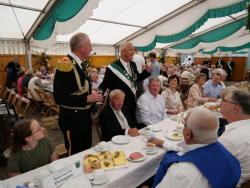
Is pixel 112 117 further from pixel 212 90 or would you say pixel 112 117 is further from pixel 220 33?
pixel 220 33

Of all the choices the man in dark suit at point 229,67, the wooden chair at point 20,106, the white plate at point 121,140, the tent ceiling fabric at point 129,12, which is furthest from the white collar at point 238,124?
the man in dark suit at point 229,67

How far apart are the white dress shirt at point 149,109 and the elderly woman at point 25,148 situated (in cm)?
165

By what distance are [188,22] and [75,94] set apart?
207 inches

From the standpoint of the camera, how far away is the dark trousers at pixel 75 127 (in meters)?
2.18

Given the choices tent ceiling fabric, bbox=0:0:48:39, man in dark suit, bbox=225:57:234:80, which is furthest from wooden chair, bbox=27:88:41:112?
man in dark suit, bbox=225:57:234:80

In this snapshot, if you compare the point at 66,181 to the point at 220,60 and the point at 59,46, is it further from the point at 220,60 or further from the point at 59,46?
the point at 220,60

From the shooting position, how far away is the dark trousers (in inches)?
85.8

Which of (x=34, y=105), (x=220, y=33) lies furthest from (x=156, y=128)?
(x=220, y=33)

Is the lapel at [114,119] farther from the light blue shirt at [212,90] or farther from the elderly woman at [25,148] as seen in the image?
the light blue shirt at [212,90]

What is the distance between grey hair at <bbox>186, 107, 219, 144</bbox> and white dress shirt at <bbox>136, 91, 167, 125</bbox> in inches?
76.7

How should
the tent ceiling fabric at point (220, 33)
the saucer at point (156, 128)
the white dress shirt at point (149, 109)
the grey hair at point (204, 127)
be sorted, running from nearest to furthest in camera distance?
1. the grey hair at point (204, 127)
2. the saucer at point (156, 128)
3. the white dress shirt at point (149, 109)
4. the tent ceiling fabric at point (220, 33)

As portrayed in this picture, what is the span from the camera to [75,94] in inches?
82.7

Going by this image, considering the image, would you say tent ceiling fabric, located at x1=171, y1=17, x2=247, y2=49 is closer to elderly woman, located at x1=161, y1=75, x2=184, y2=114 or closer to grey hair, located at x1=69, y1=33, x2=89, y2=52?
elderly woman, located at x1=161, y1=75, x2=184, y2=114

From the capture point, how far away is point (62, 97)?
205 cm
